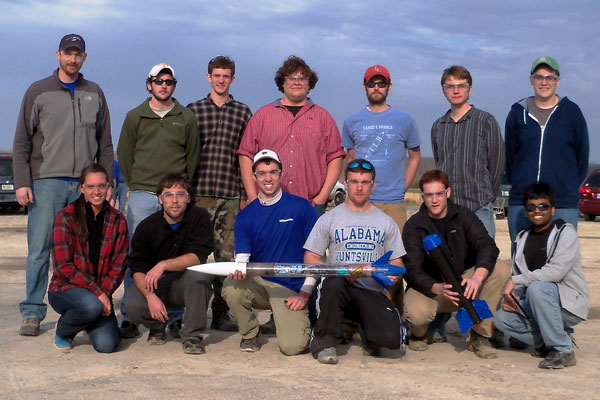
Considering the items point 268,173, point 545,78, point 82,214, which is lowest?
point 82,214

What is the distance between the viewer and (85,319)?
5.85 metres

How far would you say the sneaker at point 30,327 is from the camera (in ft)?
21.4

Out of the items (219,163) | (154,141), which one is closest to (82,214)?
(154,141)

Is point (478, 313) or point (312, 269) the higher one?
point (312, 269)

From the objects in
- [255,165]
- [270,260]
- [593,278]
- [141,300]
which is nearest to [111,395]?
[141,300]

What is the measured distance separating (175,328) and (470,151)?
3.12 metres

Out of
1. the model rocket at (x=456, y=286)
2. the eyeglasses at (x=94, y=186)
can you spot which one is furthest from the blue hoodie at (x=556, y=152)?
the eyeglasses at (x=94, y=186)

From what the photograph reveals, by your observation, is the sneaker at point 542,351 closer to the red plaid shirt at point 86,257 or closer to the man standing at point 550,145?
the man standing at point 550,145

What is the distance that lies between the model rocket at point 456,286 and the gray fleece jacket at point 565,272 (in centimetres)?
42

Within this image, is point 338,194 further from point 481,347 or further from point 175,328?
point 481,347

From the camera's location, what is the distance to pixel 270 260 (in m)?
6.12

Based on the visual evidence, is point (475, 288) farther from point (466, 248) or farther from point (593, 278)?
point (593, 278)

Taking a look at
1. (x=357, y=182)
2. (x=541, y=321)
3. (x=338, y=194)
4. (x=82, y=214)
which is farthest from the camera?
(x=338, y=194)

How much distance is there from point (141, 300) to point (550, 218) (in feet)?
11.5
